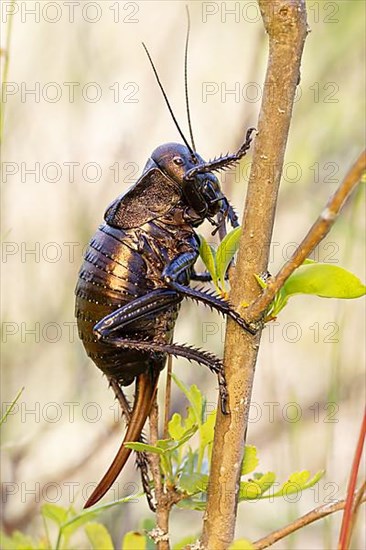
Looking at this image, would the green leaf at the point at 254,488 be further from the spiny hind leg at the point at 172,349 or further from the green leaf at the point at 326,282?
the green leaf at the point at 326,282

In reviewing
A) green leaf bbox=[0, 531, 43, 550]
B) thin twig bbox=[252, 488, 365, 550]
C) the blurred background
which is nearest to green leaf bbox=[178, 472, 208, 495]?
thin twig bbox=[252, 488, 365, 550]

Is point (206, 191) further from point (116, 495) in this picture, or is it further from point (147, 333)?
point (116, 495)

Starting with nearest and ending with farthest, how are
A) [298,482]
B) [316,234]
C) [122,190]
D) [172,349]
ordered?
[316,234], [298,482], [172,349], [122,190]

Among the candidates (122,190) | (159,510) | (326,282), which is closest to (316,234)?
(326,282)

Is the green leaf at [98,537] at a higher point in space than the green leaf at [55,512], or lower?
higher

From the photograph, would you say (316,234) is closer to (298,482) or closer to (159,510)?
(298,482)

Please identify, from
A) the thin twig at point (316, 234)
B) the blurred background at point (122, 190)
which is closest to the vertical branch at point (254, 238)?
the thin twig at point (316, 234)

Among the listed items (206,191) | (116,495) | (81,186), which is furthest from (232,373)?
(81,186)
